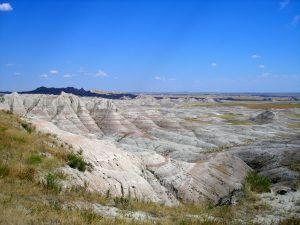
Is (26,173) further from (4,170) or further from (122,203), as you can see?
(122,203)

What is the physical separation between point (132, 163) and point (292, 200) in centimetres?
1335

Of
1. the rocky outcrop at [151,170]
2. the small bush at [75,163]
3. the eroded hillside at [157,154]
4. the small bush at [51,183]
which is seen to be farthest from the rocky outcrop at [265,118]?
the small bush at [51,183]

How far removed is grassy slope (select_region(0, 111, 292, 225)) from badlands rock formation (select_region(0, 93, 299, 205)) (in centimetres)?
180

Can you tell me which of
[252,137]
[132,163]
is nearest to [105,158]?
[132,163]

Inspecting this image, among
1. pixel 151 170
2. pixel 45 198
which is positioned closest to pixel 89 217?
pixel 45 198

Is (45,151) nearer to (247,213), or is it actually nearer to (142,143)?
(247,213)

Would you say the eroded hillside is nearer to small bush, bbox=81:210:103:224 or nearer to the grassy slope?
the grassy slope

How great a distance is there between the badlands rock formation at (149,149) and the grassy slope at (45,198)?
1797 mm

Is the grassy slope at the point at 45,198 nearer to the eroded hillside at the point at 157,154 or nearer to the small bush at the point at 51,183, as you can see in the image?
the small bush at the point at 51,183

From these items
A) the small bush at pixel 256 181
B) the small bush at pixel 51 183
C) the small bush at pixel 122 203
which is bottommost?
the small bush at pixel 256 181

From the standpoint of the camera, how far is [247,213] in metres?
15.4

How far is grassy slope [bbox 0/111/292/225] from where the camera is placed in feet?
30.1

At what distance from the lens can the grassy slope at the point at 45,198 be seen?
9.16 metres

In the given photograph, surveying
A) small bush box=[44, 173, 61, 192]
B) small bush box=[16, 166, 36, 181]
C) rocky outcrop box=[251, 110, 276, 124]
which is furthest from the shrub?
rocky outcrop box=[251, 110, 276, 124]
